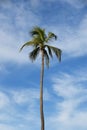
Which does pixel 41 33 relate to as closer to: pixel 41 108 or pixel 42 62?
pixel 42 62

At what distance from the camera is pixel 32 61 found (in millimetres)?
65562

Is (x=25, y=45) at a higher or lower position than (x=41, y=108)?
higher

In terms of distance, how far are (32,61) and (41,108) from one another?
20.3 feet

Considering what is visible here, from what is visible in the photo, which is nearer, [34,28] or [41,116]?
[41,116]

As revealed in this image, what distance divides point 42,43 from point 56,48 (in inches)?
76.8

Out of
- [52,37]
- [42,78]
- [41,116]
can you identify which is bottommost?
[41,116]

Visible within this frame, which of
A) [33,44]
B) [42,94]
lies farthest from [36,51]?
[42,94]

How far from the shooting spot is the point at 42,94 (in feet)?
213

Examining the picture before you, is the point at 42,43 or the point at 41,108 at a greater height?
the point at 42,43

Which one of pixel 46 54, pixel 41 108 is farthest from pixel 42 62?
pixel 41 108

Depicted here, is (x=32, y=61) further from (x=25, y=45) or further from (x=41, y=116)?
(x=41, y=116)

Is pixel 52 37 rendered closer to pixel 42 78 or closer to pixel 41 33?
pixel 41 33

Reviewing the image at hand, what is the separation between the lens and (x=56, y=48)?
219 ft

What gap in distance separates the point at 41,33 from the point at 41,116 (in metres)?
11.1
